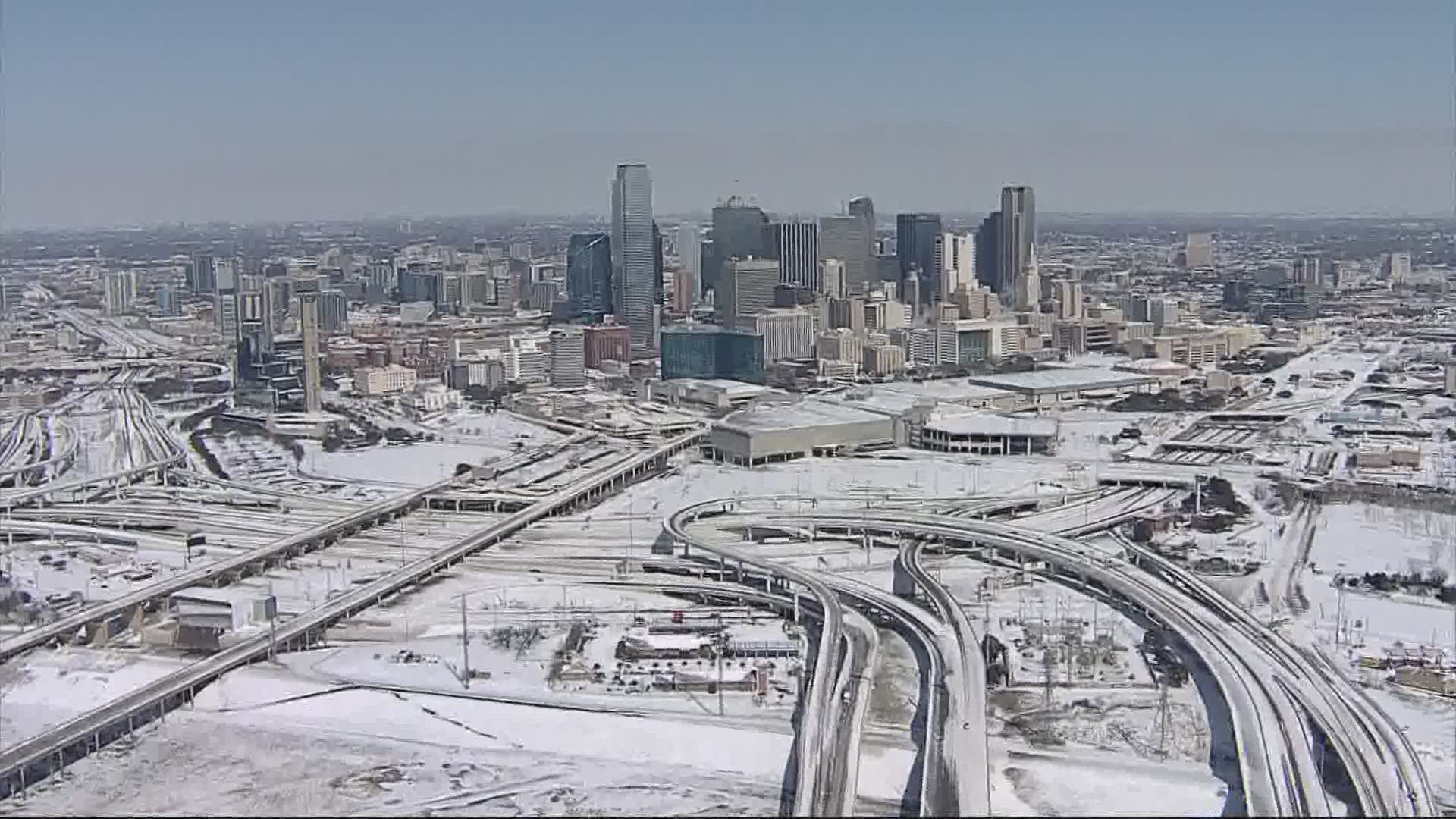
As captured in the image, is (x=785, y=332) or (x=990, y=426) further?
(x=785, y=332)

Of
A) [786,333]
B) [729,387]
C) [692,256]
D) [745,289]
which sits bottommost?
[729,387]

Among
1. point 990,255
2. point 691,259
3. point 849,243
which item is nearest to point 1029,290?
point 990,255

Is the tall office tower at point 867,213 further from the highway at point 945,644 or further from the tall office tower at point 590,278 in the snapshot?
the highway at point 945,644

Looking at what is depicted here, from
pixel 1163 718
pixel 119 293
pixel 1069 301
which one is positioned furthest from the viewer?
pixel 119 293

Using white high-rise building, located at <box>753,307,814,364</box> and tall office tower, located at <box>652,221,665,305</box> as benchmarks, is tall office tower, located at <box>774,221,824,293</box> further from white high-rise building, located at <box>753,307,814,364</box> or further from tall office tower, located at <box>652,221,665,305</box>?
white high-rise building, located at <box>753,307,814,364</box>

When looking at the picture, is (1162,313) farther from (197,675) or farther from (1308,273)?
(197,675)

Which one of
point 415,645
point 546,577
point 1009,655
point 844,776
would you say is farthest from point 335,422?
point 844,776

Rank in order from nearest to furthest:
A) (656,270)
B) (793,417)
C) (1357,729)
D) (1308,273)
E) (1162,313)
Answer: (1357,729), (793,417), (1162,313), (656,270), (1308,273)

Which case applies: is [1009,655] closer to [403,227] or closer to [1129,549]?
[1129,549]
